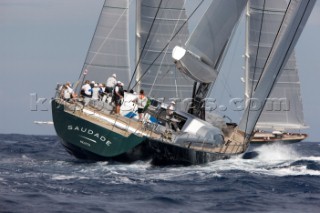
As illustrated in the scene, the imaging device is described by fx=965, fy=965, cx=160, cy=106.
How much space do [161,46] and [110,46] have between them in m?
4.07

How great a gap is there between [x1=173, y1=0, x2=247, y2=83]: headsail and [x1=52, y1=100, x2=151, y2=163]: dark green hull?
367cm

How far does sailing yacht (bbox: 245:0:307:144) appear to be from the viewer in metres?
51.0

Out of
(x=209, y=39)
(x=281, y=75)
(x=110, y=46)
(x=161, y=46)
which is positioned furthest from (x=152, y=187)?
(x=281, y=75)

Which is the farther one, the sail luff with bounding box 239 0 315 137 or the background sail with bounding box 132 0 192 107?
the background sail with bounding box 132 0 192 107

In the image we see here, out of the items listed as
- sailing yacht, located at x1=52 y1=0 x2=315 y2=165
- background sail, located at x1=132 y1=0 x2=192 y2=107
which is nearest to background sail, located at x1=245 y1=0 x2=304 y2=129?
background sail, located at x1=132 y1=0 x2=192 y2=107

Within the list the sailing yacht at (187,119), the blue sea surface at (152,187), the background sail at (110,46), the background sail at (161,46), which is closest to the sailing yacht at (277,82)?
the background sail at (161,46)

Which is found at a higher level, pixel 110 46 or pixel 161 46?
pixel 161 46

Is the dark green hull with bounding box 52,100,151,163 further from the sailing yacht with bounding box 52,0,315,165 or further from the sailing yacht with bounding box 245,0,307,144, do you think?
the sailing yacht with bounding box 245,0,307,144

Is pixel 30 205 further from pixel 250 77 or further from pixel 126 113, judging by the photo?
pixel 250 77

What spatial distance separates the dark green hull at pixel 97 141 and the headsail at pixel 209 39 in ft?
12.0

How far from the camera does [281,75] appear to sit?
172ft

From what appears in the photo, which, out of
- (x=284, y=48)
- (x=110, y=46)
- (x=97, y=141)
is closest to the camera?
(x=97, y=141)

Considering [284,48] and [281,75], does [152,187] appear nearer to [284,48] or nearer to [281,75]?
[284,48]

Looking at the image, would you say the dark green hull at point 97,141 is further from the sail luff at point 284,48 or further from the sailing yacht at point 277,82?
the sailing yacht at point 277,82
